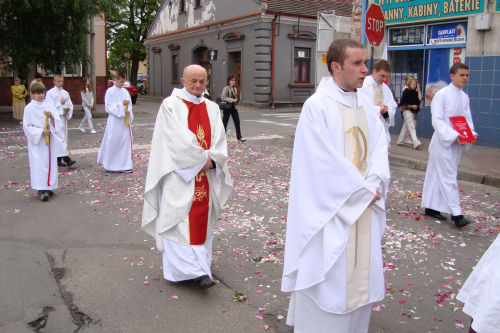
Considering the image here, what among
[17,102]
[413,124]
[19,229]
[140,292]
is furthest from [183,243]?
[17,102]

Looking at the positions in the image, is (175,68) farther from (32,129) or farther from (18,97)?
(32,129)

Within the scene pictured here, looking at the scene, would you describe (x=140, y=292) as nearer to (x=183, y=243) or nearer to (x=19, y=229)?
(x=183, y=243)

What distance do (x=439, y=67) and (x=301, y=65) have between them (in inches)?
583

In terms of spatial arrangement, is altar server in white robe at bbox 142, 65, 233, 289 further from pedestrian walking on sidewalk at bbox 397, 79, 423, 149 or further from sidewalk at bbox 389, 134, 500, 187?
pedestrian walking on sidewalk at bbox 397, 79, 423, 149

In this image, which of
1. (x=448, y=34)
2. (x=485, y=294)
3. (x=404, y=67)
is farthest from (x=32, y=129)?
(x=404, y=67)

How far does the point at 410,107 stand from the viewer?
501 inches

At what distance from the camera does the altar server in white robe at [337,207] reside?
2.93 meters

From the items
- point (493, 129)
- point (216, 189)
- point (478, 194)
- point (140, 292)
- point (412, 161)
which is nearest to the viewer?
point (140, 292)

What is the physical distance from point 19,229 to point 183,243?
9.39 feet

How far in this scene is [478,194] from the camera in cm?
813

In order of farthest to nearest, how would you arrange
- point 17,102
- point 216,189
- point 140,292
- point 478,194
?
point 17,102, point 478,194, point 216,189, point 140,292

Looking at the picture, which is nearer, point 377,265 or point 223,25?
point 377,265

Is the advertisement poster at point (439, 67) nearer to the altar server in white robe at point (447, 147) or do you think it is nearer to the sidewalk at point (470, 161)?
the sidewalk at point (470, 161)

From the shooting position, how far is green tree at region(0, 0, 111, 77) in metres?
18.6
